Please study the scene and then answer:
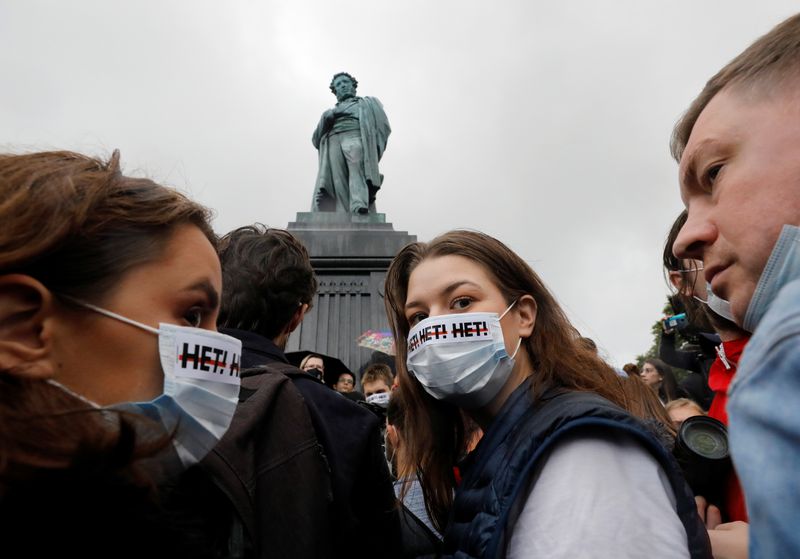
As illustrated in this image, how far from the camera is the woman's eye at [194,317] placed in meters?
1.27

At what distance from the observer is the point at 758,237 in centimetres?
84

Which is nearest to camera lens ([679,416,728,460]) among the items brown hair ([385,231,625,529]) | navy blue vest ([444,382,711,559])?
brown hair ([385,231,625,529])

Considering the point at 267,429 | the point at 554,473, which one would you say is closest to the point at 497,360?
the point at 554,473

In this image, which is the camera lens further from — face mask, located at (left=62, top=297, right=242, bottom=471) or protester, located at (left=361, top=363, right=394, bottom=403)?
protester, located at (left=361, top=363, right=394, bottom=403)

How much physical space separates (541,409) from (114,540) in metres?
1.02

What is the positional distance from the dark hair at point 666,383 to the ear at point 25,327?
4.66m

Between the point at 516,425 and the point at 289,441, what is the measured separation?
0.61m

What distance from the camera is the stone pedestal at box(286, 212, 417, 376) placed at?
7.83m

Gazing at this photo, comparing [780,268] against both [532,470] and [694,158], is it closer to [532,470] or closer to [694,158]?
[694,158]

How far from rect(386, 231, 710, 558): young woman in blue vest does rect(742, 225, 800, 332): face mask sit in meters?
0.45

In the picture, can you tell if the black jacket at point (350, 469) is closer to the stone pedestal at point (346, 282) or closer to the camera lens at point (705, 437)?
the camera lens at point (705, 437)

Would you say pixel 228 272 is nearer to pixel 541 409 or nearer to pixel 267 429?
pixel 267 429

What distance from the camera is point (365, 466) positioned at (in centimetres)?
161

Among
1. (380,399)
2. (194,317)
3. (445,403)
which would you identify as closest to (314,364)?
(380,399)
